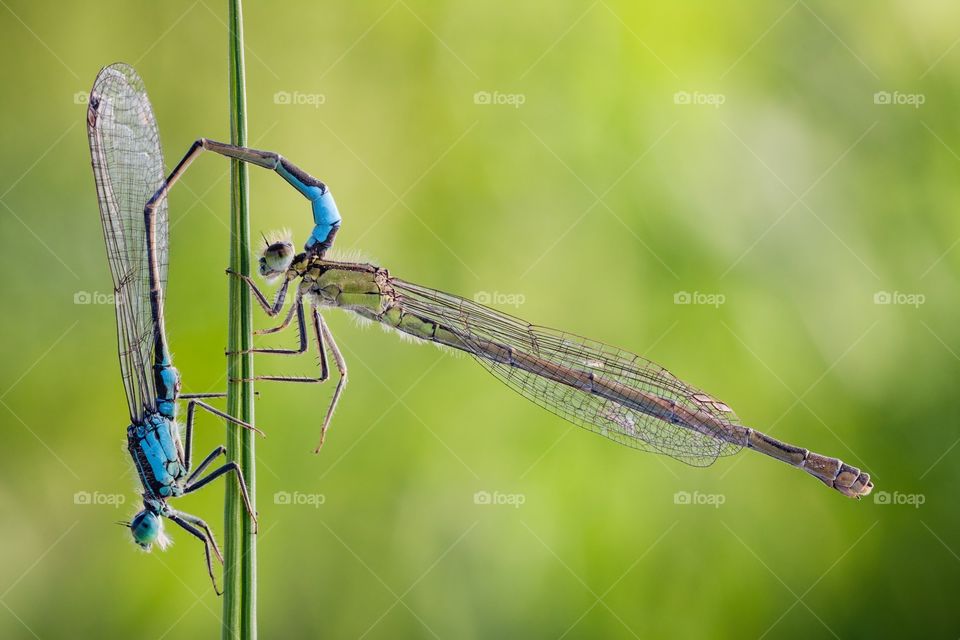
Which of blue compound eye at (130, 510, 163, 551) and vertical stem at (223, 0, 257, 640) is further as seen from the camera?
blue compound eye at (130, 510, 163, 551)

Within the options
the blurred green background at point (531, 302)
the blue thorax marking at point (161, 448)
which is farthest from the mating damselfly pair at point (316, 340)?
the blurred green background at point (531, 302)

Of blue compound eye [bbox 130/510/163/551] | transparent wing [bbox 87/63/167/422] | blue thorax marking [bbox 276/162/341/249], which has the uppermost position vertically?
blue thorax marking [bbox 276/162/341/249]

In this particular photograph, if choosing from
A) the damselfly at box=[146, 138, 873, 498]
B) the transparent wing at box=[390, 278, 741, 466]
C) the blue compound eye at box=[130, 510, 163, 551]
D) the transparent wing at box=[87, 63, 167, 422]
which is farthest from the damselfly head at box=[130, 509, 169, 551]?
the transparent wing at box=[390, 278, 741, 466]

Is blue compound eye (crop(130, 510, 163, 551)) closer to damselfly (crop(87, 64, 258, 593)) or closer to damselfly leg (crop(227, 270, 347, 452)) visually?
damselfly (crop(87, 64, 258, 593))

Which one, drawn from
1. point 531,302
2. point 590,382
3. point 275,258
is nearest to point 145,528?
point 275,258

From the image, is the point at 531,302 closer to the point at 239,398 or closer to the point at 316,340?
the point at 316,340

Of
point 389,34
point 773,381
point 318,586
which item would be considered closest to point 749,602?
point 773,381

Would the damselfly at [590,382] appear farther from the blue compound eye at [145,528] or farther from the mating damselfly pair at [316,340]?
the blue compound eye at [145,528]

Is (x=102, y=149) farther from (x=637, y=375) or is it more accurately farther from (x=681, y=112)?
(x=681, y=112)
